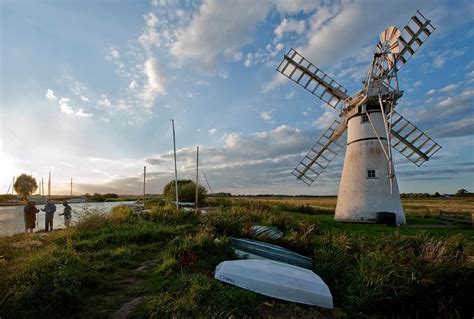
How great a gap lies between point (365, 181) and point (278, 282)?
39.4 feet

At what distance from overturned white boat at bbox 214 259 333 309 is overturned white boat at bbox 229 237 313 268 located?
136 cm

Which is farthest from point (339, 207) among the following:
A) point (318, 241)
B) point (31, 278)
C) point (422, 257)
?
point (31, 278)

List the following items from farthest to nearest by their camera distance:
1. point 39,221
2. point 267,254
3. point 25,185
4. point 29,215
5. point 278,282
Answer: point 25,185 < point 39,221 < point 29,215 < point 267,254 < point 278,282

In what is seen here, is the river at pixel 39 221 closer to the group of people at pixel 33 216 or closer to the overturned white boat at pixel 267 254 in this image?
the group of people at pixel 33 216

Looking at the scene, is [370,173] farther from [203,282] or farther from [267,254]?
[203,282]

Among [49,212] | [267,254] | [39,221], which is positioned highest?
[49,212]

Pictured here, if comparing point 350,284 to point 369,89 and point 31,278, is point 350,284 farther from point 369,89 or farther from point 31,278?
point 369,89

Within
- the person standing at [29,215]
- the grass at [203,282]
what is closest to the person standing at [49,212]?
the person standing at [29,215]

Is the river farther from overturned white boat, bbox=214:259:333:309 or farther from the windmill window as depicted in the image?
the windmill window

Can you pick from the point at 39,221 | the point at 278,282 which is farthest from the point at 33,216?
the point at 278,282

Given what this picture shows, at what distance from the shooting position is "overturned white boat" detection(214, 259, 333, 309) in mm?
5355

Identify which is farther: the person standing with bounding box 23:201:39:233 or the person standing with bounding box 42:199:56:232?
the person standing with bounding box 42:199:56:232

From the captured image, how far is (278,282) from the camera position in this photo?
5.55 metres

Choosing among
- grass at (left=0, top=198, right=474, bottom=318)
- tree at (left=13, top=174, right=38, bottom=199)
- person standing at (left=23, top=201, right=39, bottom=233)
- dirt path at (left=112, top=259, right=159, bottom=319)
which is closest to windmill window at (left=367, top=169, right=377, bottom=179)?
grass at (left=0, top=198, right=474, bottom=318)
